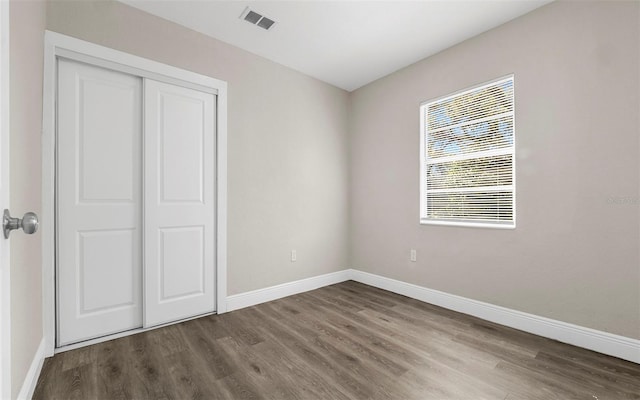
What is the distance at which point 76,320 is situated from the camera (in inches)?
82.6

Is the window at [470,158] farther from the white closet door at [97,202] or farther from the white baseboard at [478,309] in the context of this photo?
the white closet door at [97,202]

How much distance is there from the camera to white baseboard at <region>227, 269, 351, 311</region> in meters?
2.88

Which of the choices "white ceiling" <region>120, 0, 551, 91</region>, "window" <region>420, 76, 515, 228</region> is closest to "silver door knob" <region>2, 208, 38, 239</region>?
"white ceiling" <region>120, 0, 551, 91</region>

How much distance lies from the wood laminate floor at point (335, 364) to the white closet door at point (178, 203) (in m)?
0.26

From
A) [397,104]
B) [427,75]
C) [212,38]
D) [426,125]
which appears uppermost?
[212,38]

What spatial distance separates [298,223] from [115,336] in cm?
197

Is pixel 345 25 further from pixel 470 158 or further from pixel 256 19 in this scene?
pixel 470 158

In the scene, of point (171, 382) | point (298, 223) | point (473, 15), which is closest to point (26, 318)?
point (171, 382)

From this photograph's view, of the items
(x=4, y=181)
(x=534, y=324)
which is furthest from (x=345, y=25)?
(x=534, y=324)

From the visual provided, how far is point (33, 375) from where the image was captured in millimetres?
1613

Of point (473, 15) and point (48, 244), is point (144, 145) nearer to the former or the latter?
point (48, 244)

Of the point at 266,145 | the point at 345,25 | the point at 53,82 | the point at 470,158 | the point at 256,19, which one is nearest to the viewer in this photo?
the point at 53,82

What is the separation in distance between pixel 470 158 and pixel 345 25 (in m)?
1.73

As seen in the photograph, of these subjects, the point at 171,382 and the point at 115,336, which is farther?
the point at 115,336
